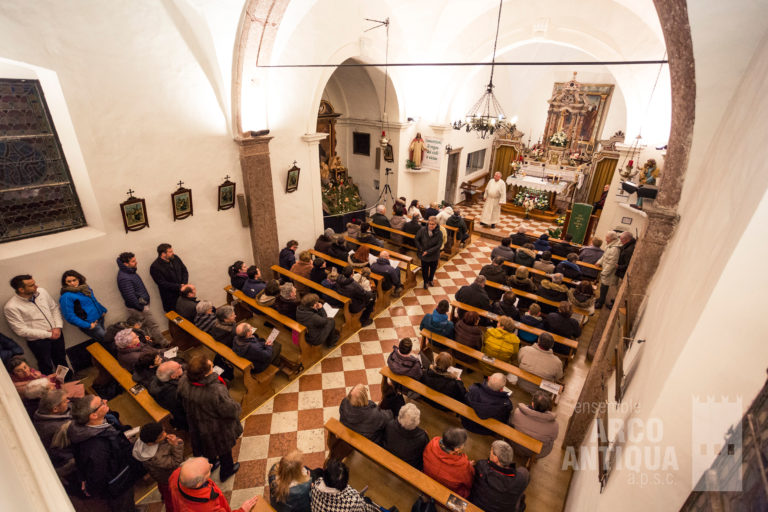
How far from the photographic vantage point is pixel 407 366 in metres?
4.48

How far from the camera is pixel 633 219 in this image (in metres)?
8.48

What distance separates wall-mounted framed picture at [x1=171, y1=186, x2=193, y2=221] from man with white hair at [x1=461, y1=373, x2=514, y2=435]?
519 cm

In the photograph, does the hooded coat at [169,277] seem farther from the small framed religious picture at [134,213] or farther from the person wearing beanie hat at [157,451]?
the person wearing beanie hat at [157,451]

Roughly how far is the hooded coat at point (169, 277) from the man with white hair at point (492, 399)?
482 cm

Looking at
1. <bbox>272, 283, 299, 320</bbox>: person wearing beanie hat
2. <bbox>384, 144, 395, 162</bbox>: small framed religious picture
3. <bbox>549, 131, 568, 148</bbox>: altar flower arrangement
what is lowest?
<bbox>272, 283, 299, 320</bbox>: person wearing beanie hat

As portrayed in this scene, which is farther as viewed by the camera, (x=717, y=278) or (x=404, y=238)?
(x=404, y=238)

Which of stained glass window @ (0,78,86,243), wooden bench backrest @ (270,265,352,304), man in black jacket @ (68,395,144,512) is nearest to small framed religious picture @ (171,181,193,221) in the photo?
stained glass window @ (0,78,86,243)

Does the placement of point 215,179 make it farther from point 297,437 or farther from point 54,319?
point 297,437

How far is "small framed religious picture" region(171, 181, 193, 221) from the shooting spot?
5.89m

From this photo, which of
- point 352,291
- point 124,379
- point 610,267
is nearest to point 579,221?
point 610,267

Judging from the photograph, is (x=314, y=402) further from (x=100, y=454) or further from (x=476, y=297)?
(x=476, y=297)

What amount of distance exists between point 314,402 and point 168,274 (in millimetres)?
3100

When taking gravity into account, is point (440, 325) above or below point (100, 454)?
below

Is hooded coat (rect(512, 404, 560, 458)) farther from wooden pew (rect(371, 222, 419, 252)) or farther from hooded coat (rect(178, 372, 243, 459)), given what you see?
wooden pew (rect(371, 222, 419, 252))
